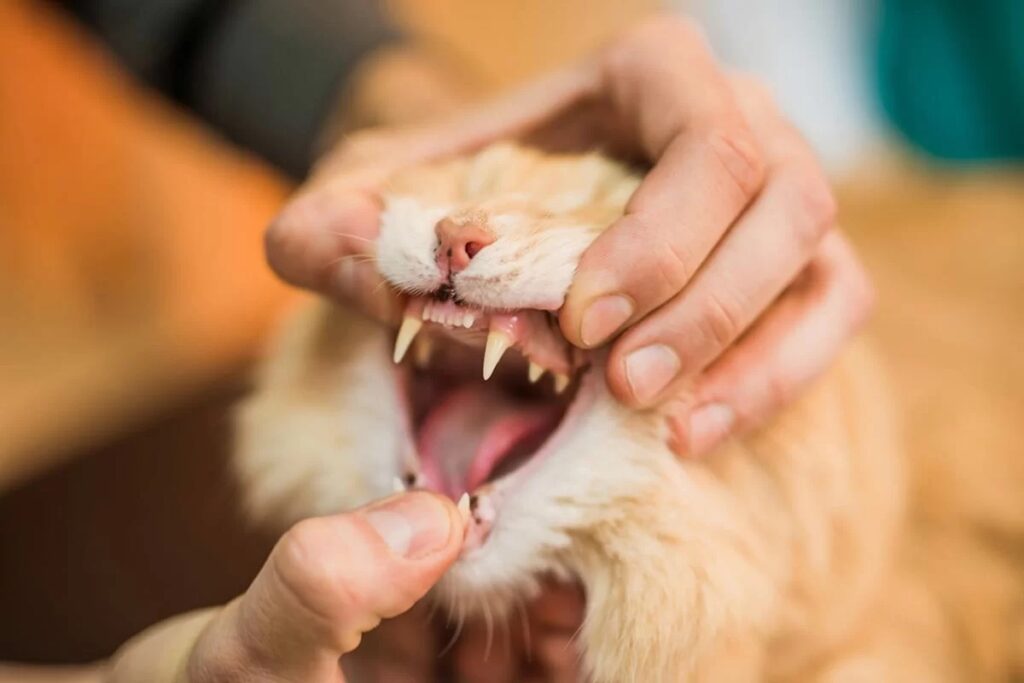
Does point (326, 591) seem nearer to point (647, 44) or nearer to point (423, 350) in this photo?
point (423, 350)

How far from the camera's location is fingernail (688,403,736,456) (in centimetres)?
79

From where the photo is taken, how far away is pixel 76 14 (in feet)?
5.89

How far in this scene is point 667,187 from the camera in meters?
0.77

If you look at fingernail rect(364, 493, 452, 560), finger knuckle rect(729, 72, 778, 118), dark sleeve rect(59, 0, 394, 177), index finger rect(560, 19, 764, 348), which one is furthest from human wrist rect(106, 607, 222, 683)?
dark sleeve rect(59, 0, 394, 177)

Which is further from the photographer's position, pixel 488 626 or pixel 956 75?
pixel 956 75

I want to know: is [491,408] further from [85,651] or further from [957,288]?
[957,288]

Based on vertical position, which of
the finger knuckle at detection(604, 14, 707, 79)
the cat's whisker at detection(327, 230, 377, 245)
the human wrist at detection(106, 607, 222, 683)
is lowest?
the human wrist at detection(106, 607, 222, 683)

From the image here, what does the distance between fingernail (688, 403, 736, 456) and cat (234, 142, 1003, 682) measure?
0.07 feet

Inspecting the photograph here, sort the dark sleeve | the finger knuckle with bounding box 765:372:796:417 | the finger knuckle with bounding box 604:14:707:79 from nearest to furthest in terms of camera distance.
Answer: the finger knuckle with bounding box 765:372:796:417, the finger knuckle with bounding box 604:14:707:79, the dark sleeve

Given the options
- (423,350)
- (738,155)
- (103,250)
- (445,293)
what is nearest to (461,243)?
(445,293)

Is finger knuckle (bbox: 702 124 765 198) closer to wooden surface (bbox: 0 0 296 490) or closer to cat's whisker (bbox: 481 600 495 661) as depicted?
cat's whisker (bbox: 481 600 495 661)

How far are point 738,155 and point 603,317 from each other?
0.73ft

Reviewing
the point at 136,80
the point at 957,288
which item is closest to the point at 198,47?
the point at 136,80

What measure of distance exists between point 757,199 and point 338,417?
0.48 meters
